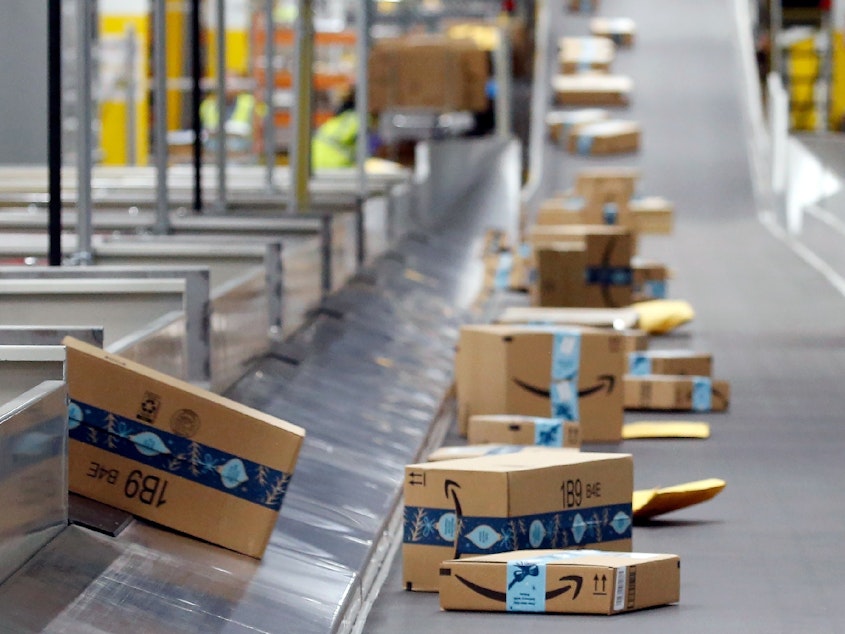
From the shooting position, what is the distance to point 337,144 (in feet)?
50.5

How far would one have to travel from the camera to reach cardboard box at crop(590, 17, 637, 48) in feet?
60.5

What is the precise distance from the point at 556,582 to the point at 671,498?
3.33ft

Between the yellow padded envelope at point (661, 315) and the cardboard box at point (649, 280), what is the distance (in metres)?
0.16

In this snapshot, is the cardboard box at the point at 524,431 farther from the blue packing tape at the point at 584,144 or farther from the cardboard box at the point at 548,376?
the blue packing tape at the point at 584,144

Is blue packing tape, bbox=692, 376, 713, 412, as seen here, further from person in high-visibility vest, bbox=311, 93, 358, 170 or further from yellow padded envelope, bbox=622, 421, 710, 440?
person in high-visibility vest, bbox=311, 93, 358, 170

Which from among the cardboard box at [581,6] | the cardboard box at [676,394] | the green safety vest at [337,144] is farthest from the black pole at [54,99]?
the cardboard box at [581,6]

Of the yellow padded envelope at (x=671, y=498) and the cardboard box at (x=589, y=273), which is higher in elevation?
the cardboard box at (x=589, y=273)

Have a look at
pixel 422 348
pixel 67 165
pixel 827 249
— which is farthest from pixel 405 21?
pixel 422 348

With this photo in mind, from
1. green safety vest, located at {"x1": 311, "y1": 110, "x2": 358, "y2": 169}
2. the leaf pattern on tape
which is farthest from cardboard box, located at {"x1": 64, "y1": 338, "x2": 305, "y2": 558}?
green safety vest, located at {"x1": 311, "y1": 110, "x2": 358, "y2": 169}

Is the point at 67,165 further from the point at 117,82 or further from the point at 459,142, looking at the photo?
the point at 459,142

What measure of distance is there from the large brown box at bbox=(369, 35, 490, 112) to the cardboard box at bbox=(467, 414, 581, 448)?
33.0 ft

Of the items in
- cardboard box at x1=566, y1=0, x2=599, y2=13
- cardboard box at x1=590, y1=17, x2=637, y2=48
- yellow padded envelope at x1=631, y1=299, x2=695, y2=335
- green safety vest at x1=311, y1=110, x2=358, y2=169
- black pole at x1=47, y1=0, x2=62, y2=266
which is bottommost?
yellow padded envelope at x1=631, y1=299, x2=695, y2=335

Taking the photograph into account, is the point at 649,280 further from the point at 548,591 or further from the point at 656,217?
the point at 548,591

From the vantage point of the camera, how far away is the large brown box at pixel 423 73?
1463 cm
